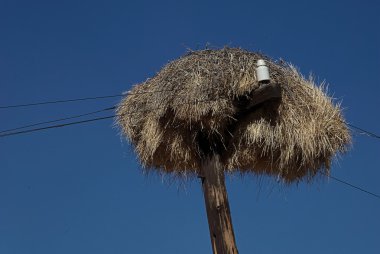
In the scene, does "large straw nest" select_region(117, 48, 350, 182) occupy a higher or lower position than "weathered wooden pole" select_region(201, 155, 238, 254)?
higher

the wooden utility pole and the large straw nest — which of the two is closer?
the wooden utility pole

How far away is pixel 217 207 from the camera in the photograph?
5195 millimetres

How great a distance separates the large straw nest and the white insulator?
73mm

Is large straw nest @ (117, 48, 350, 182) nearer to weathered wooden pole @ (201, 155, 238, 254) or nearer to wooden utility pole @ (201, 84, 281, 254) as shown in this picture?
wooden utility pole @ (201, 84, 281, 254)

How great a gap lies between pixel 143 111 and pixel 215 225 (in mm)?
1190

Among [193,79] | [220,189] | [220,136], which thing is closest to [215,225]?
[220,189]

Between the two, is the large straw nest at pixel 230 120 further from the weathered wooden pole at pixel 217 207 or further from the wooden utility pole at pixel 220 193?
the weathered wooden pole at pixel 217 207

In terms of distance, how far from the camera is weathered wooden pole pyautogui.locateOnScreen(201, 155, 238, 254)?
198 inches

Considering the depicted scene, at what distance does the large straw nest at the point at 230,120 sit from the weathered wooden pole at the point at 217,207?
7.0 inches

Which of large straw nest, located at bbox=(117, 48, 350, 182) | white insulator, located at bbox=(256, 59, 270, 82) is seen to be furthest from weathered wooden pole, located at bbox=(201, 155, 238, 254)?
white insulator, located at bbox=(256, 59, 270, 82)

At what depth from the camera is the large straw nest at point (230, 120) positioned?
5379 millimetres

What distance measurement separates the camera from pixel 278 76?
18.3 feet

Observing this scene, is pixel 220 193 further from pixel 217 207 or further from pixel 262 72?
pixel 262 72

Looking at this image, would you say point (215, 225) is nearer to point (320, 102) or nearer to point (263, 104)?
point (263, 104)
